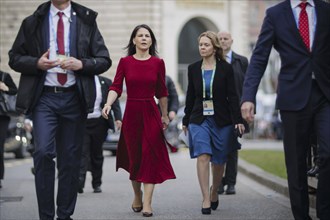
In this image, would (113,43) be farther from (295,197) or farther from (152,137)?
(295,197)

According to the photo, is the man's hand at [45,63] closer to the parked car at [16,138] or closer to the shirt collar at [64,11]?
the shirt collar at [64,11]

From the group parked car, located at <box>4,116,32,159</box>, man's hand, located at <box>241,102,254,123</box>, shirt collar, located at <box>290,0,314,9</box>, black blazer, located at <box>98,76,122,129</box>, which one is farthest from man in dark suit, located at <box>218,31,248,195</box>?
parked car, located at <box>4,116,32,159</box>

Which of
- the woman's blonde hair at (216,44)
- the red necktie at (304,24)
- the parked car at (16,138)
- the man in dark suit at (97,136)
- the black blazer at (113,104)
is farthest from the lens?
the parked car at (16,138)

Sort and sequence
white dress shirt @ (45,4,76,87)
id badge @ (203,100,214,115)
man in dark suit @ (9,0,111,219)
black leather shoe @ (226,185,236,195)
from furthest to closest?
black leather shoe @ (226,185,236,195) < id badge @ (203,100,214,115) < white dress shirt @ (45,4,76,87) < man in dark suit @ (9,0,111,219)

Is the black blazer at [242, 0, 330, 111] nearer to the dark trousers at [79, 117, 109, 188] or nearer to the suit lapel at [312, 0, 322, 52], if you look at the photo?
the suit lapel at [312, 0, 322, 52]

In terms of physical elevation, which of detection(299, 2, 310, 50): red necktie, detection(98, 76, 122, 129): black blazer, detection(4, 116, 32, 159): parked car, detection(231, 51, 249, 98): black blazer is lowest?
detection(4, 116, 32, 159): parked car

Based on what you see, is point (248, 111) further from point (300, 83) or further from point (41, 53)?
point (41, 53)

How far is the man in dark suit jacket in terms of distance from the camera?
Answer: 7.61m

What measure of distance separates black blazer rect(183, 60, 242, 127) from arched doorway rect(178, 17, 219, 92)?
40382 mm

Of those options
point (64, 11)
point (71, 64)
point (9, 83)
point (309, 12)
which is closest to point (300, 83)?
point (309, 12)

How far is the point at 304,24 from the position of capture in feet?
25.4

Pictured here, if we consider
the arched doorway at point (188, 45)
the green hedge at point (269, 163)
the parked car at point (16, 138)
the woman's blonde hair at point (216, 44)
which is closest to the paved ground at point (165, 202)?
the green hedge at point (269, 163)

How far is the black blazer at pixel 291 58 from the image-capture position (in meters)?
7.61

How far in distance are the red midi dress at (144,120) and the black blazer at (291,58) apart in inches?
130
